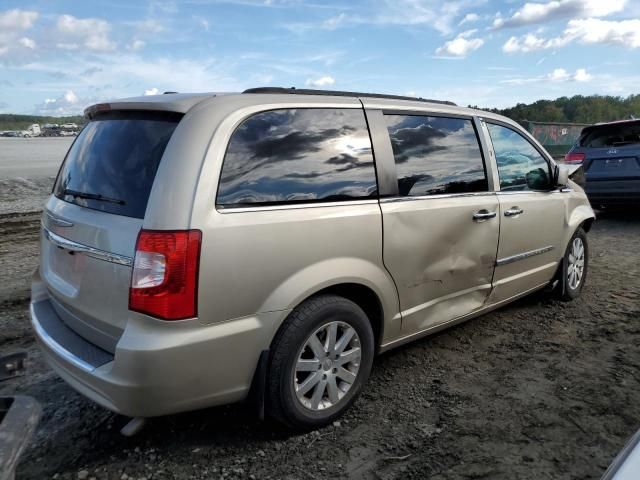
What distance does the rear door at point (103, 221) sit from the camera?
2344mm

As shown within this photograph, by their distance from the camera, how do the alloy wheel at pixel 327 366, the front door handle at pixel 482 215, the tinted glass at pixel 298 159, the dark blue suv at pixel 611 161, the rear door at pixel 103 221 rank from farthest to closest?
the dark blue suv at pixel 611 161
the front door handle at pixel 482 215
the alloy wheel at pixel 327 366
the tinted glass at pixel 298 159
the rear door at pixel 103 221

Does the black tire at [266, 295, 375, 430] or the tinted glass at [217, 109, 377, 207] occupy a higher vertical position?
the tinted glass at [217, 109, 377, 207]

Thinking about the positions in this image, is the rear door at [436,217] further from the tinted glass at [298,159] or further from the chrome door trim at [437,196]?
the tinted glass at [298,159]

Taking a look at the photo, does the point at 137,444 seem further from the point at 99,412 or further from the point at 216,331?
the point at 216,331

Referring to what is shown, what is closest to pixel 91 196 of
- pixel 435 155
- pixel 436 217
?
pixel 436 217

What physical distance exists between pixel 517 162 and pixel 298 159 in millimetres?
2253

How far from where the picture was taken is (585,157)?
8852 mm

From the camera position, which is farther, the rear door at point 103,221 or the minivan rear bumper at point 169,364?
the rear door at point 103,221

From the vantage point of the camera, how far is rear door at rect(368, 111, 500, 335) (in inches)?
121

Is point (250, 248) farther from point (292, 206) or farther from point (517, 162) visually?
point (517, 162)

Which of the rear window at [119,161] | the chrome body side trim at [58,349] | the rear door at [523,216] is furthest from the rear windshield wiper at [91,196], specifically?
the rear door at [523,216]

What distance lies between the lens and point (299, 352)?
8.54 feet

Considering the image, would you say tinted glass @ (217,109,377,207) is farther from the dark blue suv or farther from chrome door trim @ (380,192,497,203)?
the dark blue suv

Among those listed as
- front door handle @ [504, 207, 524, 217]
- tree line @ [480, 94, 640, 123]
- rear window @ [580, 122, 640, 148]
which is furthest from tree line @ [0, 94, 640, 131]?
front door handle @ [504, 207, 524, 217]
